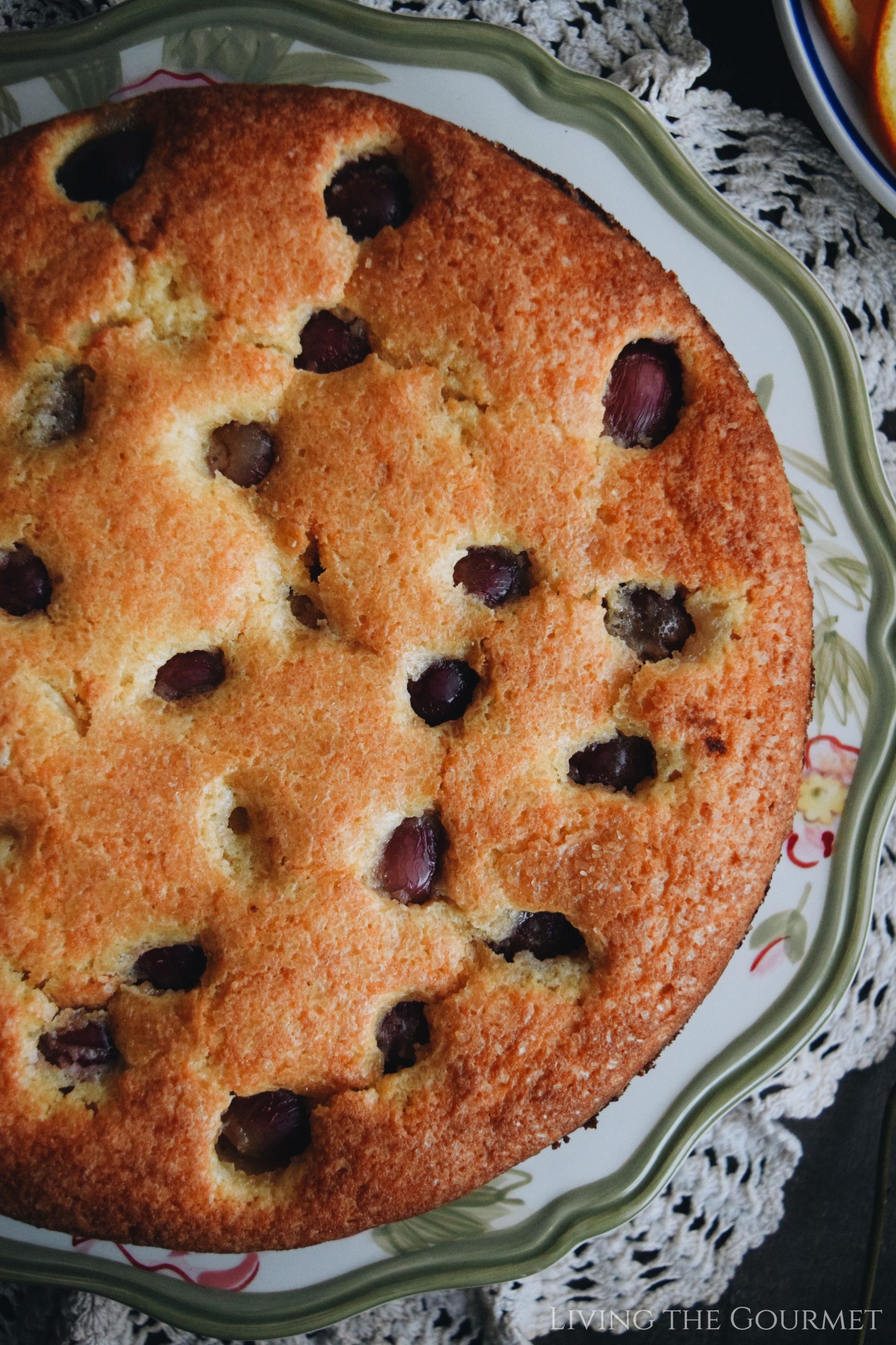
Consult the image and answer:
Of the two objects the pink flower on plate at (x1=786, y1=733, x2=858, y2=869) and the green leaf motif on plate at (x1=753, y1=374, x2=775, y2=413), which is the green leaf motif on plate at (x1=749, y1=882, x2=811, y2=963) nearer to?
the pink flower on plate at (x1=786, y1=733, x2=858, y2=869)

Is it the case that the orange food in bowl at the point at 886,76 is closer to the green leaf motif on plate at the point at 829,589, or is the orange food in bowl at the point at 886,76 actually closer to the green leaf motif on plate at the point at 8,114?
the green leaf motif on plate at the point at 829,589

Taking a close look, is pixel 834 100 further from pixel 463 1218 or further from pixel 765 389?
pixel 463 1218

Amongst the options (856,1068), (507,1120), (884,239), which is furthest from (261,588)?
(856,1068)

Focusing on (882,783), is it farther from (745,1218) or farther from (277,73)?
(277,73)

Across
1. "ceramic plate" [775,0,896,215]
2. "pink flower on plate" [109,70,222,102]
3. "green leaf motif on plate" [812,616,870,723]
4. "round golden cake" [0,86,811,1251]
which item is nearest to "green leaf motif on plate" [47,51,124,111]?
"pink flower on plate" [109,70,222,102]

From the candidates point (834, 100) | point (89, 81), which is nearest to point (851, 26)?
point (834, 100)

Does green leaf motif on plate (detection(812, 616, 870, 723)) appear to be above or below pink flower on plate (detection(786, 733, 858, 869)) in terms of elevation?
above

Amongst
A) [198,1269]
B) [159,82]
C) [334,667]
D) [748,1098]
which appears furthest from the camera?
[748,1098]
